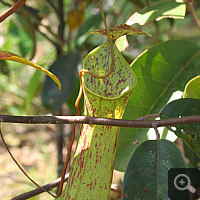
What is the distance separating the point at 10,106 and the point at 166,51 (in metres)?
Answer: 1.81

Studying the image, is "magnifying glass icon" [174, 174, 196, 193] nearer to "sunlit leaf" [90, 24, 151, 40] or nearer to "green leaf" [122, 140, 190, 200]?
"green leaf" [122, 140, 190, 200]

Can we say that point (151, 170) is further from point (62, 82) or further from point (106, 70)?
point (62, 82)

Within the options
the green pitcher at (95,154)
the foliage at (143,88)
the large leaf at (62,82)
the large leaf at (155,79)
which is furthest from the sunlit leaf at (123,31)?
the large leaf at (62,82)

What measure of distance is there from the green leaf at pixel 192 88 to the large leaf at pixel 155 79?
0.16 metres

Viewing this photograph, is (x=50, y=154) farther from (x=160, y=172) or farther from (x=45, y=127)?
(x=160, y=172)

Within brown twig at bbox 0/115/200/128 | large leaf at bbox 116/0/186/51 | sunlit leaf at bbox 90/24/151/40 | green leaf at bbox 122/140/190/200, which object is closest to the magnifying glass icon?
green leaf at bbox 122/140/190/200

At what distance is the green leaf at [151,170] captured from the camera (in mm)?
453

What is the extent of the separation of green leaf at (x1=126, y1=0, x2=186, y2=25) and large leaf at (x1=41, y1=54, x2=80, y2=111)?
1.09 ft

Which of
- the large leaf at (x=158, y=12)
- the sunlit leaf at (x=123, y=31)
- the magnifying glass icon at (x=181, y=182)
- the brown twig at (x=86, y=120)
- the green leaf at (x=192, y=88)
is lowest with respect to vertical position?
the magnifying glass icon at (x=181, y=182)

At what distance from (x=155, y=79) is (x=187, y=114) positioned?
0.25 m

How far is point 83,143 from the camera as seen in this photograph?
0.44 m

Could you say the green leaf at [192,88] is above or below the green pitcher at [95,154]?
above

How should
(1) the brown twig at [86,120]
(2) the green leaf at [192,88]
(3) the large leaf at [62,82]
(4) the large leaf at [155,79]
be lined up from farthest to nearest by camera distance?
1. (3) the large leaf at [62,82]
2. (4) the large leaf at [155,79]
3. (2) the green leaf at [192,88]
4. (1) the brown twig at [86,120]

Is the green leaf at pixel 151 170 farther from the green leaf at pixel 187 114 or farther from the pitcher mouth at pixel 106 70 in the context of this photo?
the pitcher mouth at pixel 106 70
